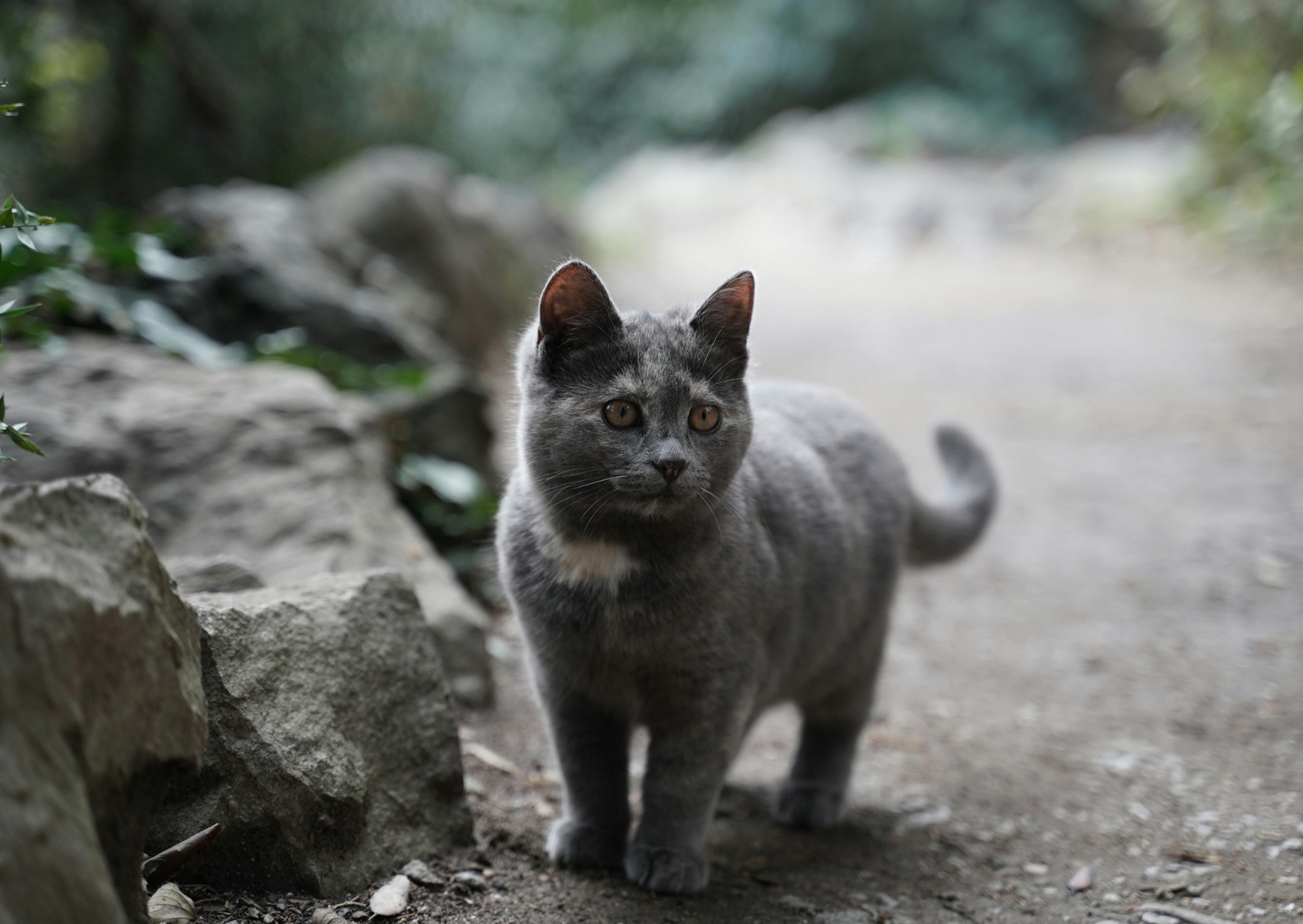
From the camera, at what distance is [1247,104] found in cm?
939

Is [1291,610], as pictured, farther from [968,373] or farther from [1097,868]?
[968,373]

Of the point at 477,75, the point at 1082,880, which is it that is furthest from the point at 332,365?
the point at 477,75

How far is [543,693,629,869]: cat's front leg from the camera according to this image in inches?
99.7

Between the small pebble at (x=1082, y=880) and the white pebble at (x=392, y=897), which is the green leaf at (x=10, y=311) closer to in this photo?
the white pebble at (x=392, y=897)

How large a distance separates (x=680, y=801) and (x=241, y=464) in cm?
176

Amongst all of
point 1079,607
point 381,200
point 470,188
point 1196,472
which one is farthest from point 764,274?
point 1079,607

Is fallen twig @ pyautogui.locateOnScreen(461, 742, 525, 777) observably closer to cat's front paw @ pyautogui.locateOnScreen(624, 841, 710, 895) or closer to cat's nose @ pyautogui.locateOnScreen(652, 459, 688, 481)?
cat's front paw @ pyautogui.locateOnScreen(624, 841, 710, 895)

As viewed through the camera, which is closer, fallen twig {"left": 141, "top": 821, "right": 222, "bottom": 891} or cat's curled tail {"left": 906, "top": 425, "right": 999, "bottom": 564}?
fallen twig {"left": 141, "top": 821, "right": 222, "bottom": 891}

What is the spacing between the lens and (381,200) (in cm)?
655

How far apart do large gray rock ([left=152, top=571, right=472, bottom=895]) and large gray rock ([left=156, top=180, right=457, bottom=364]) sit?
7.02 ft

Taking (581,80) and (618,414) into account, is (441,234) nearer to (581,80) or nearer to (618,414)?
(618,414)

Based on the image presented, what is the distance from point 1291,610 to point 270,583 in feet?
11.3

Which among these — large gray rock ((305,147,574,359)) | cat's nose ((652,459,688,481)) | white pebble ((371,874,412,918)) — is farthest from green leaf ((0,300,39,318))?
large gray rock ((305,147,574,359))

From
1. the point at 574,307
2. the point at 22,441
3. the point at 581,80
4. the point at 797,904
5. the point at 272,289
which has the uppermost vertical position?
the point at 581,80
